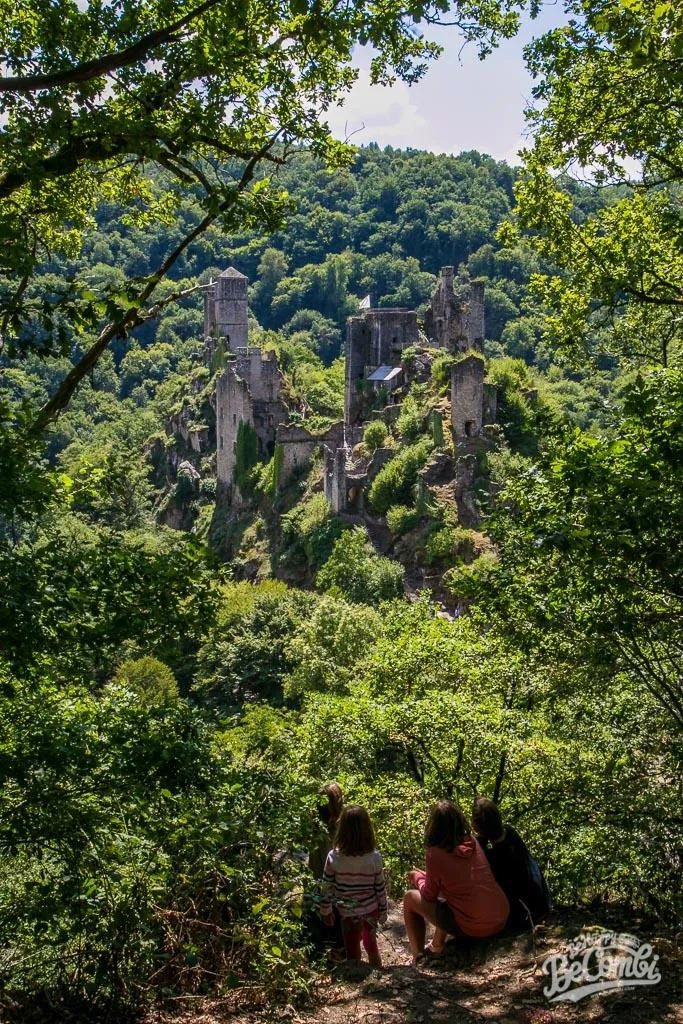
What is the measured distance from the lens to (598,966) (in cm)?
684

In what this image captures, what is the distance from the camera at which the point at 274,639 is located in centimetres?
→ 3512

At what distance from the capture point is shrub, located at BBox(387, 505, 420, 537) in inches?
1499

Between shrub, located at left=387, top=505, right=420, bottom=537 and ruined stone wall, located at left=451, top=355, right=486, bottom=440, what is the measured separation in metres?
3.11

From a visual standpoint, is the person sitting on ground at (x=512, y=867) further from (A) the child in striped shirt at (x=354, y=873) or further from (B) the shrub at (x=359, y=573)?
(B) the shrub at (x=359, y=573)

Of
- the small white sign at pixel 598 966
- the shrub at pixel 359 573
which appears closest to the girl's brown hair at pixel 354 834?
the small white sign at pixel 598 966

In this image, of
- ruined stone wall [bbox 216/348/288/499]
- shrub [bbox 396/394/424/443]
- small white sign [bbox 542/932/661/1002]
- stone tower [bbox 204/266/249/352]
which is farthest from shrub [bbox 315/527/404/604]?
stone tower [bbox 204/266/249/352]

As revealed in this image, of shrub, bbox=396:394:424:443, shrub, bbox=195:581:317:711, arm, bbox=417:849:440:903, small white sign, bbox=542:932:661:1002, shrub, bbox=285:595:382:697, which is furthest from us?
shrub, bbox=396:394:424:443

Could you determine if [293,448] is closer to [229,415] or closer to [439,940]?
[229,415]

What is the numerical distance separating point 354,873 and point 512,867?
1.17 meters

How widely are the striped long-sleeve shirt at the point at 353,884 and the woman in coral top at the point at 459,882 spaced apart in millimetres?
364

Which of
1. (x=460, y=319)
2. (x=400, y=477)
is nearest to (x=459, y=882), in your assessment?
(x=400, y=477)

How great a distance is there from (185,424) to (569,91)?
60.0 metres

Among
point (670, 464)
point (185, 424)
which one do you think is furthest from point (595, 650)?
point (185, 424)

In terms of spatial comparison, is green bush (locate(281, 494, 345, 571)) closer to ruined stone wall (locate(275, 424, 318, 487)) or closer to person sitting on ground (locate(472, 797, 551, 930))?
ruined stone wall (locate(275, 424, 318, 487))
